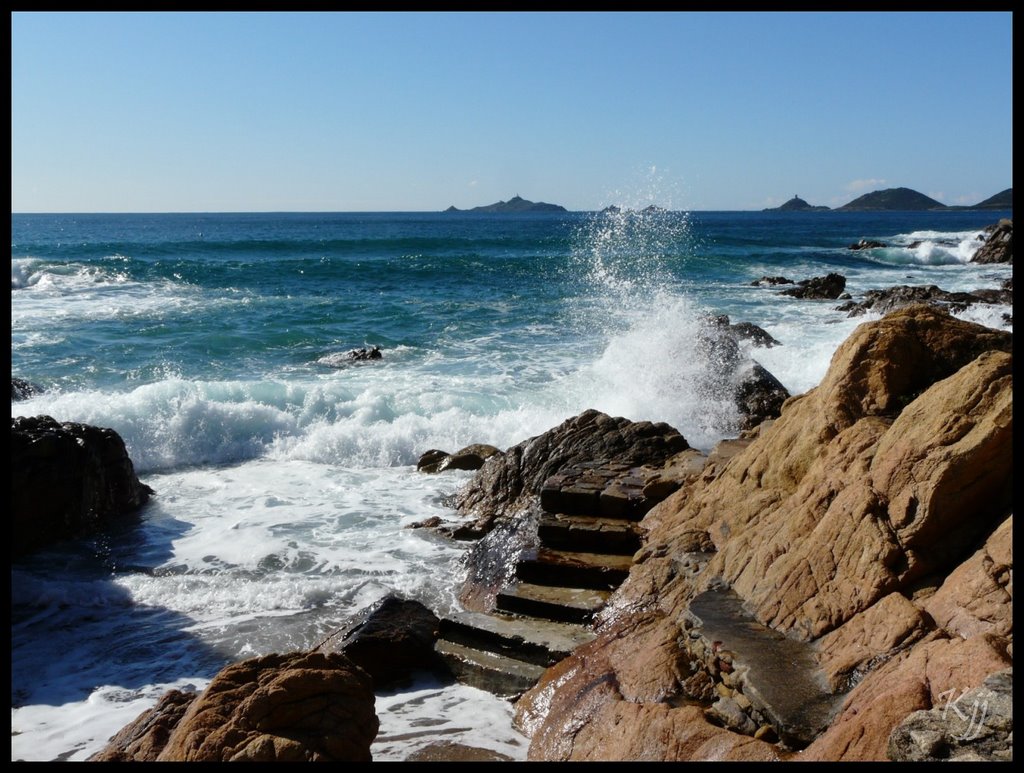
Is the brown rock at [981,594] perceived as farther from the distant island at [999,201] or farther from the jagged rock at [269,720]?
the distant island at [999,201]

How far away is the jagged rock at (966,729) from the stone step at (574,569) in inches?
150

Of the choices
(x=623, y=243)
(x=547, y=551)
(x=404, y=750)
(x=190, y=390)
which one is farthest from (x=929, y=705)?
(x=623, y=243)

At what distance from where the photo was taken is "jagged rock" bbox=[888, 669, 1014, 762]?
305 centimetres

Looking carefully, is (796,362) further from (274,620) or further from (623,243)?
(623,243)

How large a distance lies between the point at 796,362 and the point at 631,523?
9855 millimetres

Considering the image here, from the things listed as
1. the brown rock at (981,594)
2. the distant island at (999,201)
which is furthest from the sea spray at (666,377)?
the distant island at (999,201)

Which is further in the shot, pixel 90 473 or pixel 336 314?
pixel 336 314

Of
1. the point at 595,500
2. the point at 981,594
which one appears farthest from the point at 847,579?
the point at 595,500

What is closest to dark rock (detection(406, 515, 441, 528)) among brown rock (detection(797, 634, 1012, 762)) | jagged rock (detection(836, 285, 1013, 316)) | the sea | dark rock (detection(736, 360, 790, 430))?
the sea

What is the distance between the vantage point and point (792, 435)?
22.2 feet

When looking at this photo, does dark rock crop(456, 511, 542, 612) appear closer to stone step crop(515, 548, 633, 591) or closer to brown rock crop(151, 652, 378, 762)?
stone step crop(515, 548, 633, 591)

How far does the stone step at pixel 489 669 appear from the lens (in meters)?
6.17

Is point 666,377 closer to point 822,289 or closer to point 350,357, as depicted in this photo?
point 350,357

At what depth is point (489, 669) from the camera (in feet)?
21.0
